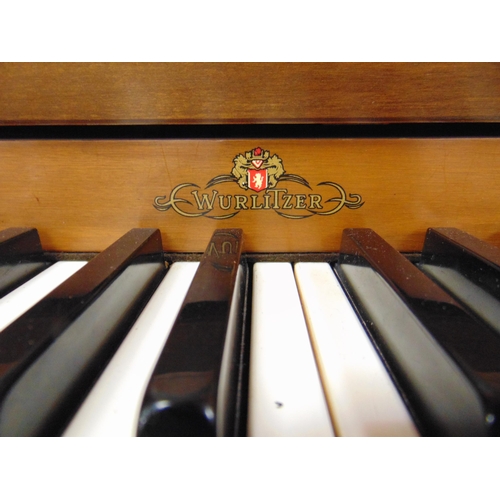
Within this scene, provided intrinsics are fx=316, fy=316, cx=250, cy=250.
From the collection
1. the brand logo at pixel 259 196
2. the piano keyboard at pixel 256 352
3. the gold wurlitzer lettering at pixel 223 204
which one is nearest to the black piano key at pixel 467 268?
the piano keyboard at pixel 256 352

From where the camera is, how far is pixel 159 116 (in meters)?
0.56

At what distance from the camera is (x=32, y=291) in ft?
1.97

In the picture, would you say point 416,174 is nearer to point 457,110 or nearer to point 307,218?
point 457,110

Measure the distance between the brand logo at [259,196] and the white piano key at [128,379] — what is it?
19 centimetres

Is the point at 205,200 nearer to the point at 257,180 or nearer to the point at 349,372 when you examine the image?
the point at 257,180

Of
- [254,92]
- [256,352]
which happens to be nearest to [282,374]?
[256,352]

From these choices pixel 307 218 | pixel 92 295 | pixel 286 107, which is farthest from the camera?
pixel 307 218

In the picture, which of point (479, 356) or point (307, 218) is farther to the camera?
point (307, 218)

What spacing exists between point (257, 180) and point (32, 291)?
0.48 meters

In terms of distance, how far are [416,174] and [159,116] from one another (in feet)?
1.65

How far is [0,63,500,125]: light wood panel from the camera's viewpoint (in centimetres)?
53

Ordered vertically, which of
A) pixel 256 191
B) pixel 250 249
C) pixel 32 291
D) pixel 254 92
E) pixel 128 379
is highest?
pixel 254 92
